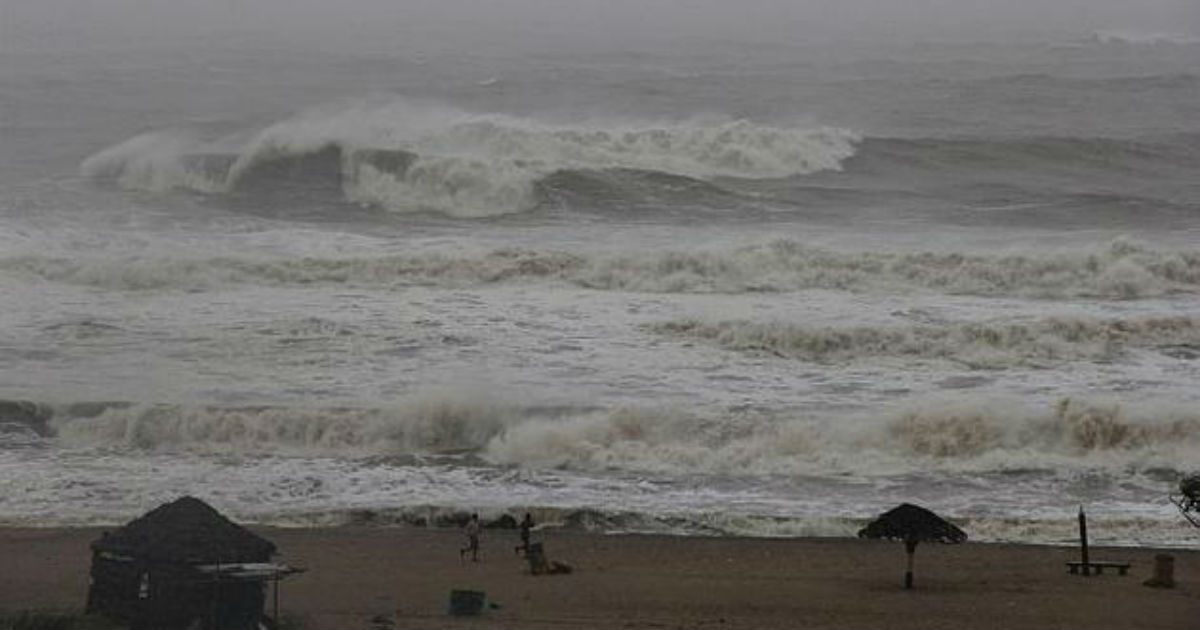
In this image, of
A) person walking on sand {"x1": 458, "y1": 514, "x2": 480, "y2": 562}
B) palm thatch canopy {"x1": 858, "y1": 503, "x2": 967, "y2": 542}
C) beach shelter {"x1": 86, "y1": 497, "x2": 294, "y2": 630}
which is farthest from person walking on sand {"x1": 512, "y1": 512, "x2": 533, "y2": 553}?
palm thatch canopy {"x1": 858, "y1": 503, "x2": 967, "y2": 542}

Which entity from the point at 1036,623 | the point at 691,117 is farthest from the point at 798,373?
the point at 691,117

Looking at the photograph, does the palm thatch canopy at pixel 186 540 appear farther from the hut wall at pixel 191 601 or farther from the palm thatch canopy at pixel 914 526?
the palm thatch canopy at pixel 914 526

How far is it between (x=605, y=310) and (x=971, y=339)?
5630mm

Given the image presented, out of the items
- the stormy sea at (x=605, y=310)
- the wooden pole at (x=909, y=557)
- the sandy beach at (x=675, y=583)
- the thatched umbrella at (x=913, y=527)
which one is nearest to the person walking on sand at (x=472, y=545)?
the sandy beach at (x=675, y=583)

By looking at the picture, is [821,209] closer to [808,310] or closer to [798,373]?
[808,310]

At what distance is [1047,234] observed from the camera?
1410 inches

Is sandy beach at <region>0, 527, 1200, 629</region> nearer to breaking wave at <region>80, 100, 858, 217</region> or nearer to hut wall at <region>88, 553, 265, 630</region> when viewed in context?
hut wall at <region>88, 553, 265, 630</region>

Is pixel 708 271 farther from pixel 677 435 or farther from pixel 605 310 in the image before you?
pixel 677 435

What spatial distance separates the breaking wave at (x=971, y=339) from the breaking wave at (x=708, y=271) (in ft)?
9.47

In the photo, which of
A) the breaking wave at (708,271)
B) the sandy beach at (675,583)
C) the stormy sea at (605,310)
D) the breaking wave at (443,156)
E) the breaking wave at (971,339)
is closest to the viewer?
the sandy beach at (675,583)

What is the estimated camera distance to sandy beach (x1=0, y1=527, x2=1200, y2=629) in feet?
52.1

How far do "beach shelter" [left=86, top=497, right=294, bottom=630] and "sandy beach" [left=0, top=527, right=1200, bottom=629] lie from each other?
2.08 ft

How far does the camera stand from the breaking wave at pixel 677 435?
2167 centimetres

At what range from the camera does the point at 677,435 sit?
22.5 metres
